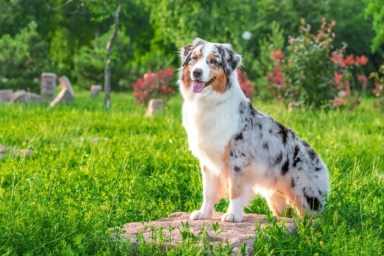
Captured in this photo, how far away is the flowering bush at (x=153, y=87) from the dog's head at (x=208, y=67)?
535 inches

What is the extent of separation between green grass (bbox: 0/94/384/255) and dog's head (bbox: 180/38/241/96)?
3.90 feet

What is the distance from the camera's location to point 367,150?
9.55m

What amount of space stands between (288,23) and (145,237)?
26.6 m

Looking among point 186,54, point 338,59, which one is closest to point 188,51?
point 186,54

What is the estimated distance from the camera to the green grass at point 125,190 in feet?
16.7

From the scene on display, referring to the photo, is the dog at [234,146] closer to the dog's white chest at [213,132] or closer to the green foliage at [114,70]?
the dog's white chest at [213,132]

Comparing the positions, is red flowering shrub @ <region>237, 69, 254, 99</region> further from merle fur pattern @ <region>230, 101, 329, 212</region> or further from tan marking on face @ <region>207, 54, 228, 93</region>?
tan marking on face @ <region>207, 54, 228, 93</region>

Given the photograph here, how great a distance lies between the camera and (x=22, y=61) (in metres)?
23.7

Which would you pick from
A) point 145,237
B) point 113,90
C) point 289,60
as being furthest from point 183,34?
point 145,237

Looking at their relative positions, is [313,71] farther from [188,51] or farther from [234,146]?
[234,146]

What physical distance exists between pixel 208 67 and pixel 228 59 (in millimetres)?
234

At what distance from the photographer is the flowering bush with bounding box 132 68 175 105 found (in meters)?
19.2

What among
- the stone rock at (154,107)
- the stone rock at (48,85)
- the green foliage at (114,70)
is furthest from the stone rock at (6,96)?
the green foliage at (114,70)

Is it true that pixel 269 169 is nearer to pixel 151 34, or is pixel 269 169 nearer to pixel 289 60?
pixel 289 60
